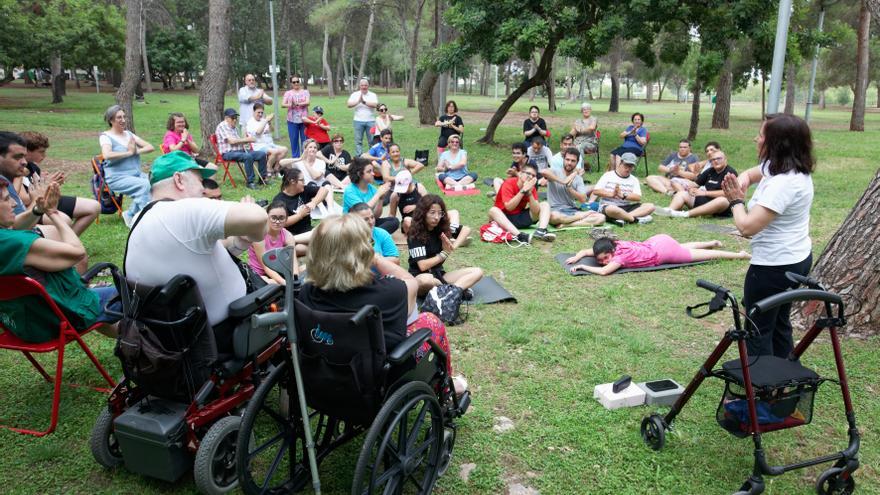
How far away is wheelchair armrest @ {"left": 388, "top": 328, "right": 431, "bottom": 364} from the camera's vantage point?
2410 mm

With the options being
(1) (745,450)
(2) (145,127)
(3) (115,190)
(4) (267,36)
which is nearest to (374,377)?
(1) (745,450)

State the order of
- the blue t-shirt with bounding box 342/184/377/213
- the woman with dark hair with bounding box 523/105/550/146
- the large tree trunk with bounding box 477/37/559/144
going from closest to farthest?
the blue t-shirt with bounding box 342/184/377/213
the woman with dark hair with bounding box 523/105/550/146
the large tree trunk with bounding box 477/37/559/144

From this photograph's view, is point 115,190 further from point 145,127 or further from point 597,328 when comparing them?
point 145,127

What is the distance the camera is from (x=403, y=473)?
8.05 feet

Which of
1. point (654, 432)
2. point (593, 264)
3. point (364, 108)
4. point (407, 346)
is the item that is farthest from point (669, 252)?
point (364, 108)

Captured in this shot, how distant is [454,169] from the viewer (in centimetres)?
1020

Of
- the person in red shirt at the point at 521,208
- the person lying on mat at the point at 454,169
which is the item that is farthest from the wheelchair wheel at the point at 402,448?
the person lying on mat at the point at 454,169

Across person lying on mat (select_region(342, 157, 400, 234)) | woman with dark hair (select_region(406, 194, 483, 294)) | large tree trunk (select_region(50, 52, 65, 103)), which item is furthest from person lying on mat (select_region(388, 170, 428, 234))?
large tree trunk (select_region(50, 52, 65, 103))

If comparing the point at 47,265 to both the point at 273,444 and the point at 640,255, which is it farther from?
the point at 640,255

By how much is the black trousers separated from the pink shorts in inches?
114

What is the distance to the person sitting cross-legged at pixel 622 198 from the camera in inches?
319

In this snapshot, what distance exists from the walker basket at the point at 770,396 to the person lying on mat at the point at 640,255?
129 inches

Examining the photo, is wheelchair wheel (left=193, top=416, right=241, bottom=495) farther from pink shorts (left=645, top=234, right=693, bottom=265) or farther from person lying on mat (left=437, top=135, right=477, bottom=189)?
person lying on mat (left=437, top=135, right=477, bottom=189)

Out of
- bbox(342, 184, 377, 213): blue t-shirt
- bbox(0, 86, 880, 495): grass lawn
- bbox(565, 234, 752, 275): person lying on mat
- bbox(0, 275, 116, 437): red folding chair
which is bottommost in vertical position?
bbox(0, 86, 880, 495): grass lawn
